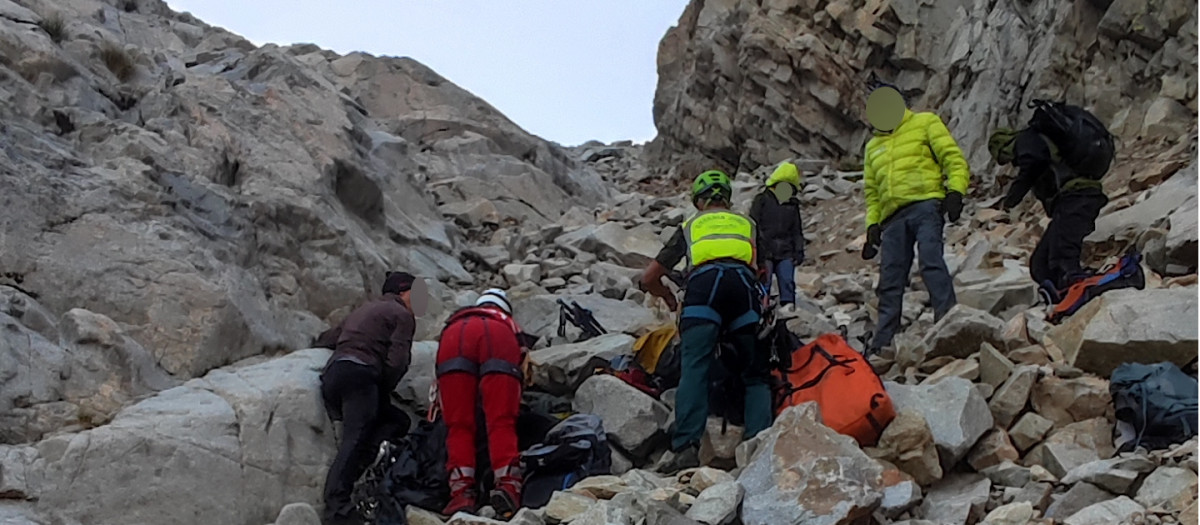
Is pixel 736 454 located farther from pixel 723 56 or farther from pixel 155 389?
pixel 723 56

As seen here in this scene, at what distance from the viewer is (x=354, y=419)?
635 centimetres

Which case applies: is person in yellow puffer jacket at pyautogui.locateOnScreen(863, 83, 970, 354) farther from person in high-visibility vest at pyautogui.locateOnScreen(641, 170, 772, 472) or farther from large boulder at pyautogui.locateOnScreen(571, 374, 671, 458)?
large boulder at pyautogui.locateOnScreen(571, 374, 671, 458)

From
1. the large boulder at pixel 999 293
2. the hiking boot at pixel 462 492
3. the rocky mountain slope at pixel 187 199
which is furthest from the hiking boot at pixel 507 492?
the large boulder at pixel 999 293

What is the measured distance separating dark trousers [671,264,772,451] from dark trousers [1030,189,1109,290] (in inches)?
127

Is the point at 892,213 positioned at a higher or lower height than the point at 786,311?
higher

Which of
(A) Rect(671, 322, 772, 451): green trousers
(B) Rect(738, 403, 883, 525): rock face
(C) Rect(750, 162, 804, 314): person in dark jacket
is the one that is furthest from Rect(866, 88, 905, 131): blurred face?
(B) Rect(738, 403, 883, 525): rock face

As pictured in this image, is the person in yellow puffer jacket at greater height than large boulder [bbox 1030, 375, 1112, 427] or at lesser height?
greater

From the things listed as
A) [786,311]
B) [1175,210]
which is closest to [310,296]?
[786,311]

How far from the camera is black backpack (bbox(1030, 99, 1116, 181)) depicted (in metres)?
7.64

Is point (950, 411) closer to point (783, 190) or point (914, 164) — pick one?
point (914, 164)

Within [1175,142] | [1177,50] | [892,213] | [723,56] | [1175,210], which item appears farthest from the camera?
[723,56]

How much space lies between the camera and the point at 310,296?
9.45 meters

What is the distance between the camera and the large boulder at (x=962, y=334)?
21.4 feet

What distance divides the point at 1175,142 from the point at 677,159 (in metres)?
17.7
